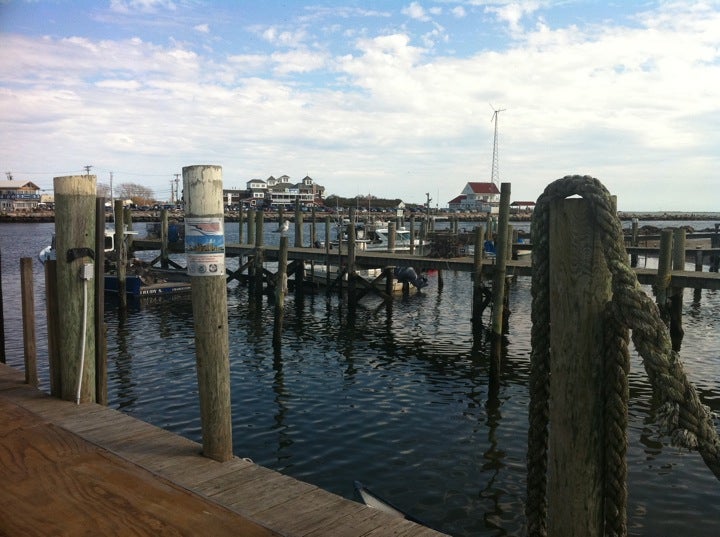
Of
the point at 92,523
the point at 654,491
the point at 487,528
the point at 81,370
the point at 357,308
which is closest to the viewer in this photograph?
the point at 92,523

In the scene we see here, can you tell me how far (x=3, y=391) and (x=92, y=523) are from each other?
355 centimetres

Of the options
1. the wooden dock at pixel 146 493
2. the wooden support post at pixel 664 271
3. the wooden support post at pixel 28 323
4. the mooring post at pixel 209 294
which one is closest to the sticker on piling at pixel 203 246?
the mooring post at pixel 209 294

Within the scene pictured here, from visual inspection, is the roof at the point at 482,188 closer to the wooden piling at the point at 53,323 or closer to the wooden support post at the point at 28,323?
the wooden support post at the point at 28,323

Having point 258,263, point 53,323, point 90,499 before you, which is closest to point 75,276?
point 53,323

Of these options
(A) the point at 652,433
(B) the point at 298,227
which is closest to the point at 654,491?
(A) the point at 652,433

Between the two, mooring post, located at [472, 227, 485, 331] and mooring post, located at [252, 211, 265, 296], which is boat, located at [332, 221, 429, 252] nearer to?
mooring post, located at [252, 211, 265, 296]

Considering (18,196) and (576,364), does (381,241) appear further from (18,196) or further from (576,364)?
(18,196)

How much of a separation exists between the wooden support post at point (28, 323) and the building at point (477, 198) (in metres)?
133

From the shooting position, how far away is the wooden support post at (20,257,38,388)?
6.37 m

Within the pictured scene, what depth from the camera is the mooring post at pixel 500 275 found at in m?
13.2

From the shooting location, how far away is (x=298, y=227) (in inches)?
1315

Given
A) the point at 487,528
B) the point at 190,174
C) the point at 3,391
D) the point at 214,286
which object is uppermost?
the point at 190,174

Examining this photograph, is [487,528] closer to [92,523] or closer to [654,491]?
[654,491]

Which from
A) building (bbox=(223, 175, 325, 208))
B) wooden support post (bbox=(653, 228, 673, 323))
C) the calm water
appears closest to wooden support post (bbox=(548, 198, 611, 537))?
the calm water
